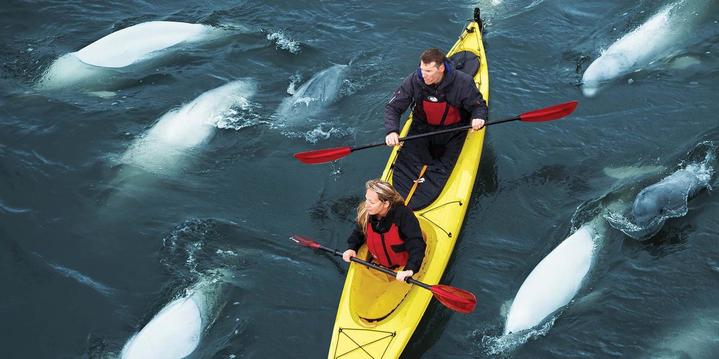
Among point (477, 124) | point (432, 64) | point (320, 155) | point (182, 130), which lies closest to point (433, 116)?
point (477, 124)

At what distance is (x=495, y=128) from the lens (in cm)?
1062

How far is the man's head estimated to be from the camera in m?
8.31

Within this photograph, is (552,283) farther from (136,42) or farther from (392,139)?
(136,42)

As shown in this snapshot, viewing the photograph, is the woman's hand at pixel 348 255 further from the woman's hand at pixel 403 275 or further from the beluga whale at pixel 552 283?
the beluga whale at pixel 552 283

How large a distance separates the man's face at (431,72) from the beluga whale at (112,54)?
5.11 metres

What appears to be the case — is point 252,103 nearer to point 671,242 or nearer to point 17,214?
point 17,214

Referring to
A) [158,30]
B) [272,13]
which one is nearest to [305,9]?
[272,13]

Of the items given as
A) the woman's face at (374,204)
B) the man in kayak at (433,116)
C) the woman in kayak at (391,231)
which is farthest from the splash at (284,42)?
the woman's face at (374,204)

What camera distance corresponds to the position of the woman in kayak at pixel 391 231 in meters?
7.30

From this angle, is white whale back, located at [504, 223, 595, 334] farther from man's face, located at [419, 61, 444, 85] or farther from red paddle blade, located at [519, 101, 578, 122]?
man's face, located at [419, 61, 444, 85]

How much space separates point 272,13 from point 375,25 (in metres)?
1.72

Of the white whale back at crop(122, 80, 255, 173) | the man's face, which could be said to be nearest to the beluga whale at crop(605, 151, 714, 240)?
the man's face

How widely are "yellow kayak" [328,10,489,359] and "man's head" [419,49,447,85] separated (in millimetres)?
1099

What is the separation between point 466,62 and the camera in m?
10.3
